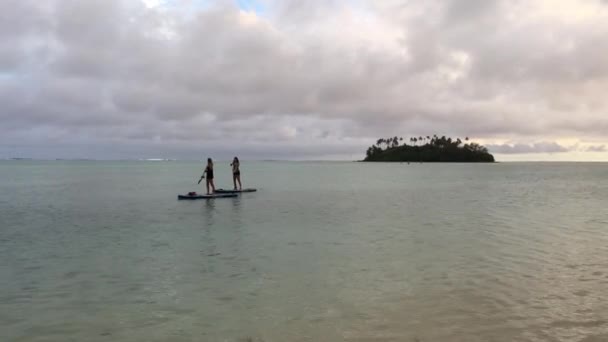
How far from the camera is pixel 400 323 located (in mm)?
8797

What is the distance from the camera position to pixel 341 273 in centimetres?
1295

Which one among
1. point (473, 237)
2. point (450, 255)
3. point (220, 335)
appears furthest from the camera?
point (473, 237)

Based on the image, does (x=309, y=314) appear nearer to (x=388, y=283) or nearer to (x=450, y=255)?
(x=388, y=283)

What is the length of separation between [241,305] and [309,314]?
1.56 meters

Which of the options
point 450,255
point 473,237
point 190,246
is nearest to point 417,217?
point 473,237

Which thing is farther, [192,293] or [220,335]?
[192,293]

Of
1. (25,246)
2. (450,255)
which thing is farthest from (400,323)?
(25,246)

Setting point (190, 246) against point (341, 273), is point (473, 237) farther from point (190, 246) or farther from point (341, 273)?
point (190, 246)

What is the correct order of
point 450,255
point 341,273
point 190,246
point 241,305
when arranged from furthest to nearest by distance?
point 190,246
point 450,255
point 341,273
point 241,305

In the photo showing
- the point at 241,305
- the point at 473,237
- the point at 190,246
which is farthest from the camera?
the point at 473,237

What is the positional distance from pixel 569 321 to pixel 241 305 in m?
6.39

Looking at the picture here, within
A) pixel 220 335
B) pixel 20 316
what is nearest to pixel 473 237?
pixel 220 335

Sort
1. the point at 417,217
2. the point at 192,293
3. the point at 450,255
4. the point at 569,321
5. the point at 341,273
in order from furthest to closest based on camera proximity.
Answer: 1. the point at 417,217
2. the point at 450,255
3. the point at 341,273
4. the point at 192,293
5. the point at 569,321

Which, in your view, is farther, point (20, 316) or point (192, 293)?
point (192, 293)
